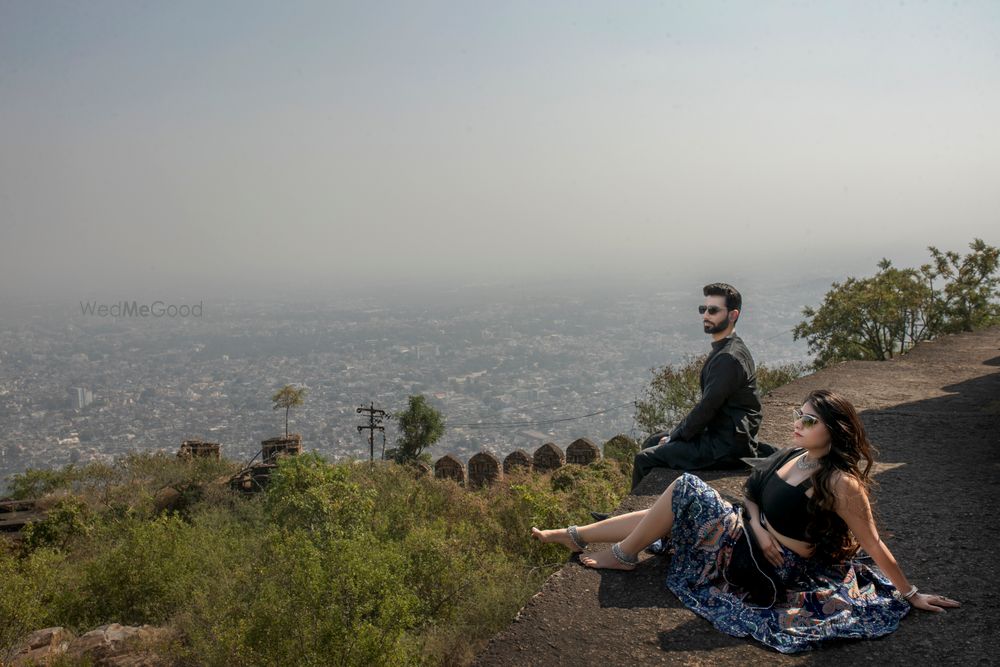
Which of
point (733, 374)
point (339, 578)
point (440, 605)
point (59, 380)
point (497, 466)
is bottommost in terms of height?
point (59, 380)

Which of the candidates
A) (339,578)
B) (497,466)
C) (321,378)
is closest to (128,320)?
(321,378)

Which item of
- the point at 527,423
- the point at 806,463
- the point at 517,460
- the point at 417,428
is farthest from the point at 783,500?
the point at 527,423

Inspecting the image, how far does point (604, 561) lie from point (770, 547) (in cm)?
100

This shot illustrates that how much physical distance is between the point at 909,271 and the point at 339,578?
16064 millimetres

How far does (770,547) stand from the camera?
3342 mm

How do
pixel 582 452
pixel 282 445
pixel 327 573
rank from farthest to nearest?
pixel 282 445, pixel 582 452, pixel 327 573

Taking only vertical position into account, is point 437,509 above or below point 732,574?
below

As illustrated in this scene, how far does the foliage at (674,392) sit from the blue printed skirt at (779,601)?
40.4 feet

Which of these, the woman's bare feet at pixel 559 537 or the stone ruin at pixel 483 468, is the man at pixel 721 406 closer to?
the woman's bare feet at pixel 559 537

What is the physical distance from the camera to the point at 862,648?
122 inches

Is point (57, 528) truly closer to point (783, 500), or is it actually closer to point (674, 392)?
point (674, 392)

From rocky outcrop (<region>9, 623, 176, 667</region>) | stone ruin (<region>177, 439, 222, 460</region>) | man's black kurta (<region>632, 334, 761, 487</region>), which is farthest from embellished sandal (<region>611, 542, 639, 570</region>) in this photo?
stone ruin (<region>177, 439, 222, 460</region>)

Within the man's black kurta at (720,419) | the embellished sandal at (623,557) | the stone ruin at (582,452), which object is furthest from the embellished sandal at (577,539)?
the stone ruin at (582,452)

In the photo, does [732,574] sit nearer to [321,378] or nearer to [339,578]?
[339,578]
